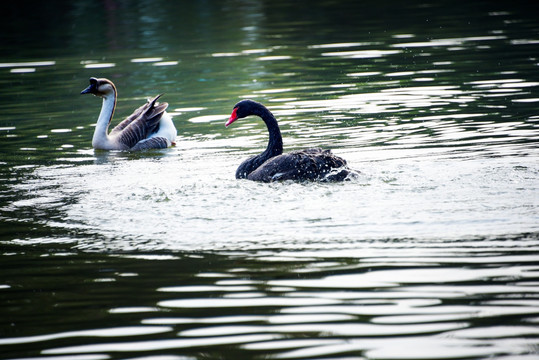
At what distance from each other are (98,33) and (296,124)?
748 inches

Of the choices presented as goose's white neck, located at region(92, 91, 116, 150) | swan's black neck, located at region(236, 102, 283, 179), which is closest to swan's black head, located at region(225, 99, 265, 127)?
swan's black neck, located at region(236, 102, 283, 179)

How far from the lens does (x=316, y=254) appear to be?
7516 millimetres

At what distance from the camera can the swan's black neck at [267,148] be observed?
436 inches

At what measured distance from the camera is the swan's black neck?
36.3ft

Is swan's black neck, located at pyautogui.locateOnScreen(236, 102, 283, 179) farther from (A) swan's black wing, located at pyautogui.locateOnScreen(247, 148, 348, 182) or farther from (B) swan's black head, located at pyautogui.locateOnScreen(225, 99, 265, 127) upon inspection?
(A) swan's black wing, located at pyautogui.locateOnScreen(247, 148, 348, 182)

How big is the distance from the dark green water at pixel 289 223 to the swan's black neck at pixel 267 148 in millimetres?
437

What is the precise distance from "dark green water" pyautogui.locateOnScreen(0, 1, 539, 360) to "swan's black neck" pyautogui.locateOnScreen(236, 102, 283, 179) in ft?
1.44

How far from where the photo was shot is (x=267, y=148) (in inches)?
449

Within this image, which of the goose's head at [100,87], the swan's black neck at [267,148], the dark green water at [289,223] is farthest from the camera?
the goose's head at [100,87]

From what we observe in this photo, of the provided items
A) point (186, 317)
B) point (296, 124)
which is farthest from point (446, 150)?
point (186, 317)

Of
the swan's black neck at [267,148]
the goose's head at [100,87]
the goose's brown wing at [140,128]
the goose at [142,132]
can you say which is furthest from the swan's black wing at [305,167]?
the goose's head at [100,87]

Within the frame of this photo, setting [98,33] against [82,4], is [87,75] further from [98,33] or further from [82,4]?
[82,4]

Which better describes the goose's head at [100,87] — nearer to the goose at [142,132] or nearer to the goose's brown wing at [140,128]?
the goose at [142,132]

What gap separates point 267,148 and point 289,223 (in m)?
3.10
